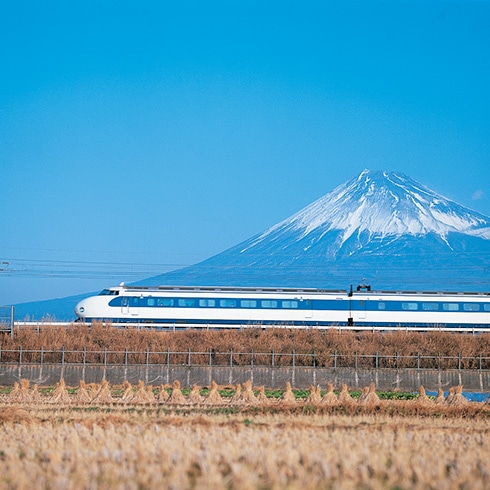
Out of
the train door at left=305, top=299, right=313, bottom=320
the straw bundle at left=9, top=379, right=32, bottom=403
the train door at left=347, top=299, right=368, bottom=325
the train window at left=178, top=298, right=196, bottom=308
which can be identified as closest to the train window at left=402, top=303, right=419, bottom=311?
the train door at left=347, top=299, right=368, bottom=325

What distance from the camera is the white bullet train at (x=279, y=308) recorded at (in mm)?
60844

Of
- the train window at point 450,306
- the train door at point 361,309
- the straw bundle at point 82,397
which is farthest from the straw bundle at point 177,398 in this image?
the train window at point 450,306

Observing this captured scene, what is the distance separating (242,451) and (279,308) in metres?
45.2

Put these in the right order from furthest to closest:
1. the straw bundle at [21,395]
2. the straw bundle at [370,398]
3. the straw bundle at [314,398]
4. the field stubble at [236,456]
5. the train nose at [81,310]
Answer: the train nose at [81,310], the straw bundle at [21,395], the straw bundle at [314,398], the straw bundle at [370,398], the field stubble at [236,456]

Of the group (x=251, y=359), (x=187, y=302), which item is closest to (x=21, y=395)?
(x=251, y=359)

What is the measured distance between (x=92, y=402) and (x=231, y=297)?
28.3 m

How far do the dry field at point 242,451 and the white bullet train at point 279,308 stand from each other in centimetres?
3151

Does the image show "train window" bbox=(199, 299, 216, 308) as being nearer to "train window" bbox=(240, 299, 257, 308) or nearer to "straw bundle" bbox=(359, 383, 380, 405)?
"train window" bbox=(240, 299, 257, 308)

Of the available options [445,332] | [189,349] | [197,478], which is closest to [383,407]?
[197,478]

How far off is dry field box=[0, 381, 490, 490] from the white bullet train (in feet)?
103

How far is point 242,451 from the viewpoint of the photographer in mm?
16516

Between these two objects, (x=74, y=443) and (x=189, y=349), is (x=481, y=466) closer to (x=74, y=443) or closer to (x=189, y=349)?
(x=74, y=443)

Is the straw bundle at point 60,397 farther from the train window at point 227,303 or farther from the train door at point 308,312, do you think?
the train door at point 308,312

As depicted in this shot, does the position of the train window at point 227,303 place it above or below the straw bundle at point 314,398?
above
